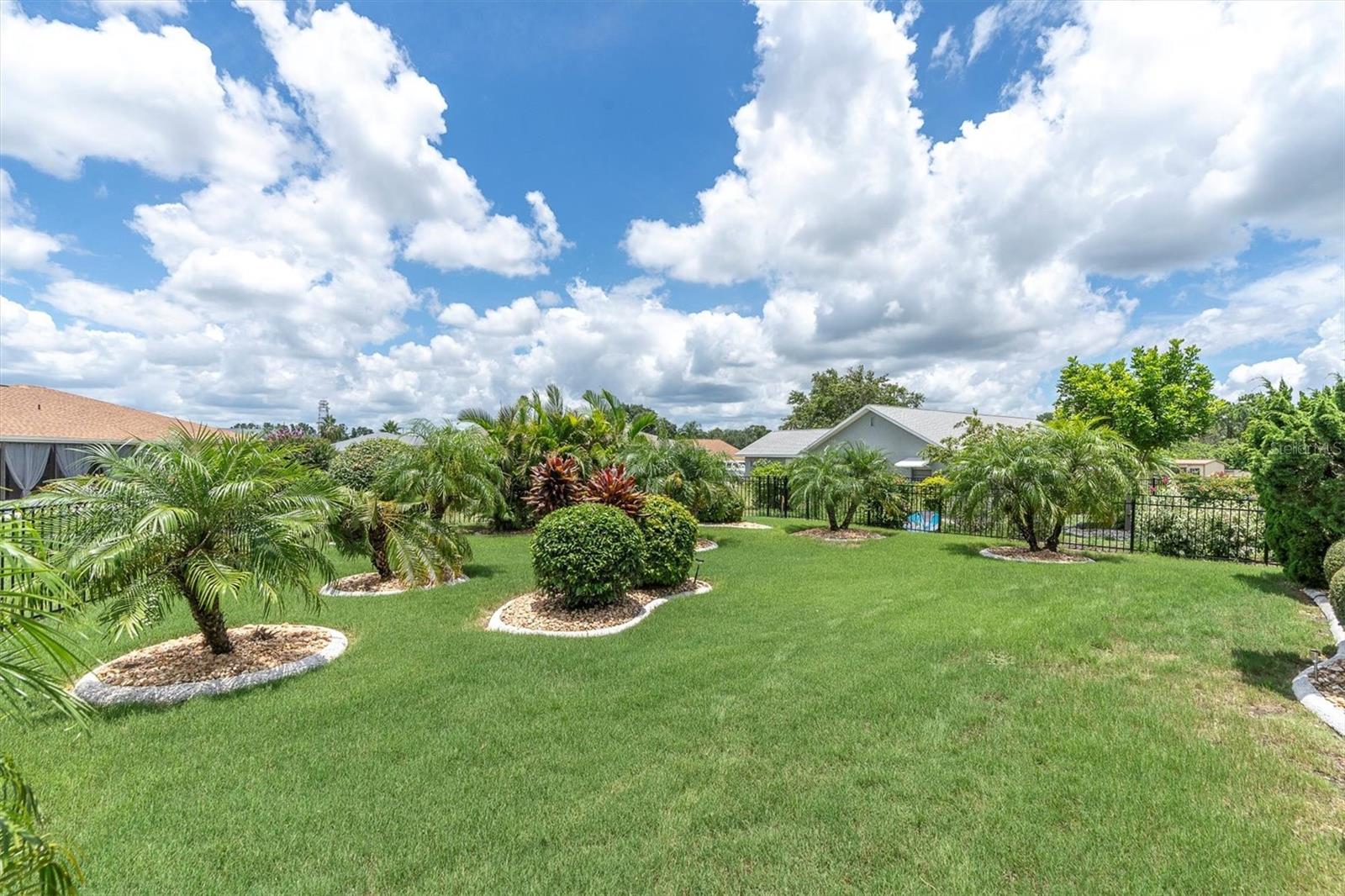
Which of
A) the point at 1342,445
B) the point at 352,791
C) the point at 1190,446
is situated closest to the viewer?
the point at 352,791

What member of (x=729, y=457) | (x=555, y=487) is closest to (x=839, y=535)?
(x=729, y=457)

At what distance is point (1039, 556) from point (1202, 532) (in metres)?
3.27

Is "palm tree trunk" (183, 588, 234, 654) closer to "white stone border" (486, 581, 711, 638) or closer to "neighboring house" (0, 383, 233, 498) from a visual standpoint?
"white stone border" (486, 581, 711, 638)

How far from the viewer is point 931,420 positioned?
26.4m

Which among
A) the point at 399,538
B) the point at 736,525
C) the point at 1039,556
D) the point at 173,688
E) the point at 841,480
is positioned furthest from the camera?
the point at 736,525

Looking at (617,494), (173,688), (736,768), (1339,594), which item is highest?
(617,494)

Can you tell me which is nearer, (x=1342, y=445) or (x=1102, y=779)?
(x=1102, y=779)

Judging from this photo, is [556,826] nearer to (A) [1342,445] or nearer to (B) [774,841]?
(B) [774,841]

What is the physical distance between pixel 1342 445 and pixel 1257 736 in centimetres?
438

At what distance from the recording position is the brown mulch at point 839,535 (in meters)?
13.8

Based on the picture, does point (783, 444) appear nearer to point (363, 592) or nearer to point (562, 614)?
point (363, 592)

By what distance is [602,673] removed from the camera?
16.7 ft

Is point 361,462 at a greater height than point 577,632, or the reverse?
point 361,462

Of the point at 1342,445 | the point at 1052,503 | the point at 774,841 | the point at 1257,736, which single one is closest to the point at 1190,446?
the point at 1052,503
